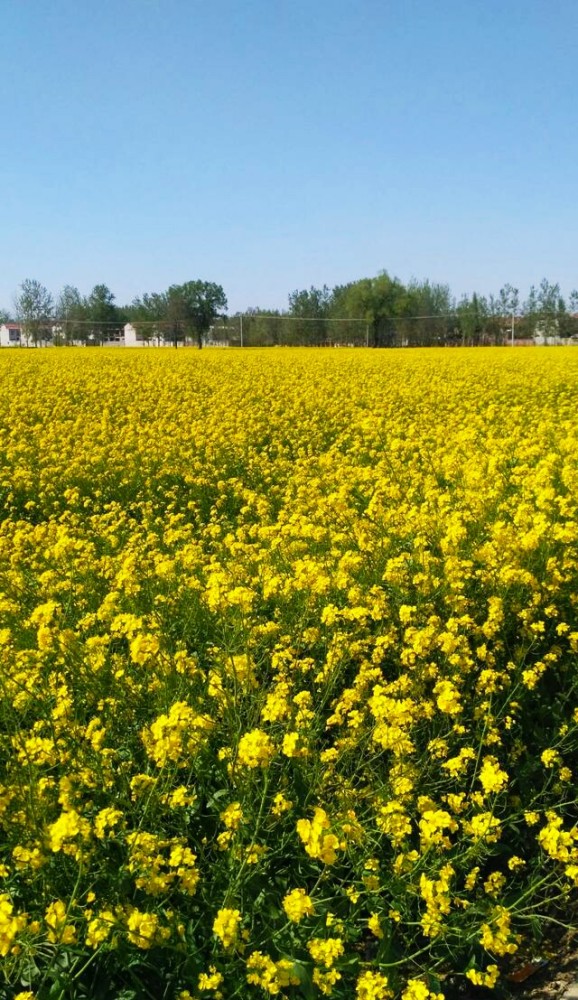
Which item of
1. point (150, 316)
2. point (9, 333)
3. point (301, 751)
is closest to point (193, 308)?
point (150, 316)

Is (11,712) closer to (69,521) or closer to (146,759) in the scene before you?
(146,759)

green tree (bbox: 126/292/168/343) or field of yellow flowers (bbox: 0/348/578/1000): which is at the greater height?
green tree (bbox: 126/292/168/343)

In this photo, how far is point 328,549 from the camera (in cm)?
484

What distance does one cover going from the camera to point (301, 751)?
8.27 feet

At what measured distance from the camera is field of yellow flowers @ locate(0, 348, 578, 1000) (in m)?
2.14

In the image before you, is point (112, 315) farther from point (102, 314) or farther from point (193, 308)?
point (193, 308)

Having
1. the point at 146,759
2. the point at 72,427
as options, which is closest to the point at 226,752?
the point at 146,759

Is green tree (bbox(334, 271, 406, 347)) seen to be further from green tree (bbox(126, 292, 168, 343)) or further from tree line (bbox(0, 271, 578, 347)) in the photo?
green tree (bbox(126, 292, 168, 343))

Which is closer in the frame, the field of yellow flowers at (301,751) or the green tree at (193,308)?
the field of yellow flowers at (301,751)

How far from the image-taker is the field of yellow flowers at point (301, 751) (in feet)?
7.02

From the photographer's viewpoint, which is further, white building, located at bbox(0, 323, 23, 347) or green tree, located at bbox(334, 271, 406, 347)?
white building, located at bbox(0, 323, 23, 347)

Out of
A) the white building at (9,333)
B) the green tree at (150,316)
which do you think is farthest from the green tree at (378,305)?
the white building at (9,333)

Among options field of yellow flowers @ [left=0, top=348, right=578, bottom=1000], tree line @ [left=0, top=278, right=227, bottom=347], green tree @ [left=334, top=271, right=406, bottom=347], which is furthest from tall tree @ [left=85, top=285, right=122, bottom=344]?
field of yellow flowers @ [left=0, top=348, right=578, bottom=1000]

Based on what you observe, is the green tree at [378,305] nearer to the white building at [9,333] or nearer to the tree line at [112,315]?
the tree line at [112,315]
